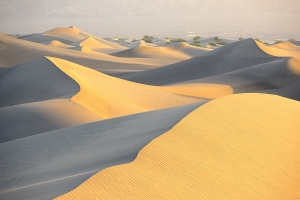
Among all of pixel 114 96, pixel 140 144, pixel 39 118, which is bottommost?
pixel 114 96

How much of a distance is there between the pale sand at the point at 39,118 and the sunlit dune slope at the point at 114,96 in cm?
69

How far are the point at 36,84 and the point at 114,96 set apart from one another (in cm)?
326

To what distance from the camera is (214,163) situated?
20.2 ft

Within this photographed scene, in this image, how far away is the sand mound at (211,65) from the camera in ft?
79.9

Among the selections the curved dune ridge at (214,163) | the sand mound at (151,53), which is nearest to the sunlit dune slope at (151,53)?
the sand mound at (151,53)

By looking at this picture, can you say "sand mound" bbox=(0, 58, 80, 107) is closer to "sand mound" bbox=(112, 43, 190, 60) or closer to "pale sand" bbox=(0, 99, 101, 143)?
"pale sand" bbox=(0, 99, 101, 143)

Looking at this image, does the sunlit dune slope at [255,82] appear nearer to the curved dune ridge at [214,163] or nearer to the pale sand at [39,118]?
the pale sand at [39,118]

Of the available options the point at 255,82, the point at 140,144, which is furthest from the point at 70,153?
the point at 255,82

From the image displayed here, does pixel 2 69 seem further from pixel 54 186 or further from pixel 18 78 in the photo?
pixel 54 186

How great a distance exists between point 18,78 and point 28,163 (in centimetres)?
1047

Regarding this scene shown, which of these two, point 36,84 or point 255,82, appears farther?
point 255,82

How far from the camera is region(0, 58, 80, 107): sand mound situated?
47.6 feet

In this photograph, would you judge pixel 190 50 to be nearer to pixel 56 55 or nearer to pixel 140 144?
pixel 56 55

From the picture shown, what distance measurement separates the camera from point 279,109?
32.3 feet
